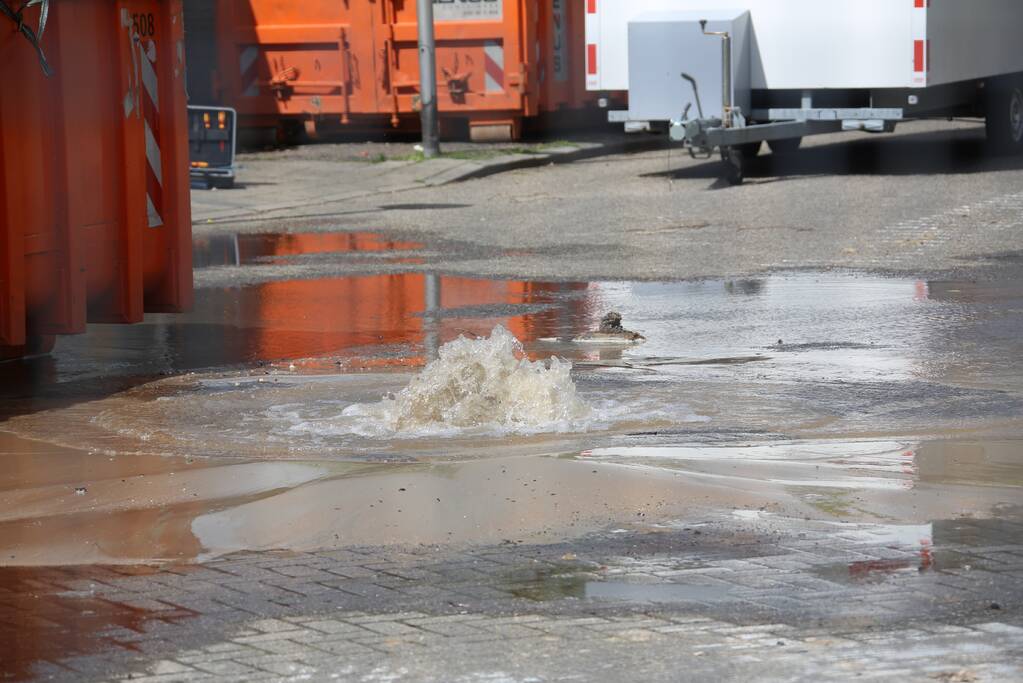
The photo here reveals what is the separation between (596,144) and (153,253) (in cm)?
1532

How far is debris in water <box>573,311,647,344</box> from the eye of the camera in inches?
374

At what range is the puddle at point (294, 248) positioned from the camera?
45.2 ft

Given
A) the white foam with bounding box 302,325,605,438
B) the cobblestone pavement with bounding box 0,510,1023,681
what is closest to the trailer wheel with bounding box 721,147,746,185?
the white foam with bounding box 302,325,605,438

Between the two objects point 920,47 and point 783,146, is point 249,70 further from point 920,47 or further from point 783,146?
point 920,47

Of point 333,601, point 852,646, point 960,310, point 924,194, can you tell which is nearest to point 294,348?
point 960,310

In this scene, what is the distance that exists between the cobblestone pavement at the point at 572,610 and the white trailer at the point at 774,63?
41.1 ft

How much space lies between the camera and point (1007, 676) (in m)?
4.01

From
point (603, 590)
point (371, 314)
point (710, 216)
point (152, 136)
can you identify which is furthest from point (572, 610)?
point (710, 216)

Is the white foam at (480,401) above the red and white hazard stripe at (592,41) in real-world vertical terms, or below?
below

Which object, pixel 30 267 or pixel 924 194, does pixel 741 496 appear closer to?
pixel 30 267

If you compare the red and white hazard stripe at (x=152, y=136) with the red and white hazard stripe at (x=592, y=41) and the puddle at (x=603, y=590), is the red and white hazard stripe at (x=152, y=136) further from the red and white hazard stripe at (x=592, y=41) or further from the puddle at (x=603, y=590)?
the red and white hazard stripe at (x=592, y=41)

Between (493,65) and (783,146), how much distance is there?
175 inches

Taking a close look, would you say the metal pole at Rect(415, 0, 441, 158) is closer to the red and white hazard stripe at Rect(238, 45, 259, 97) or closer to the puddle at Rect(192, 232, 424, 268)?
the red and white hazard stripe at Rect(238, 45, 259, 97)

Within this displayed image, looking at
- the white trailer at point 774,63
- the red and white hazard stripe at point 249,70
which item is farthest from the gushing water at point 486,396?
the red and white hazard stripe at point 249,70
